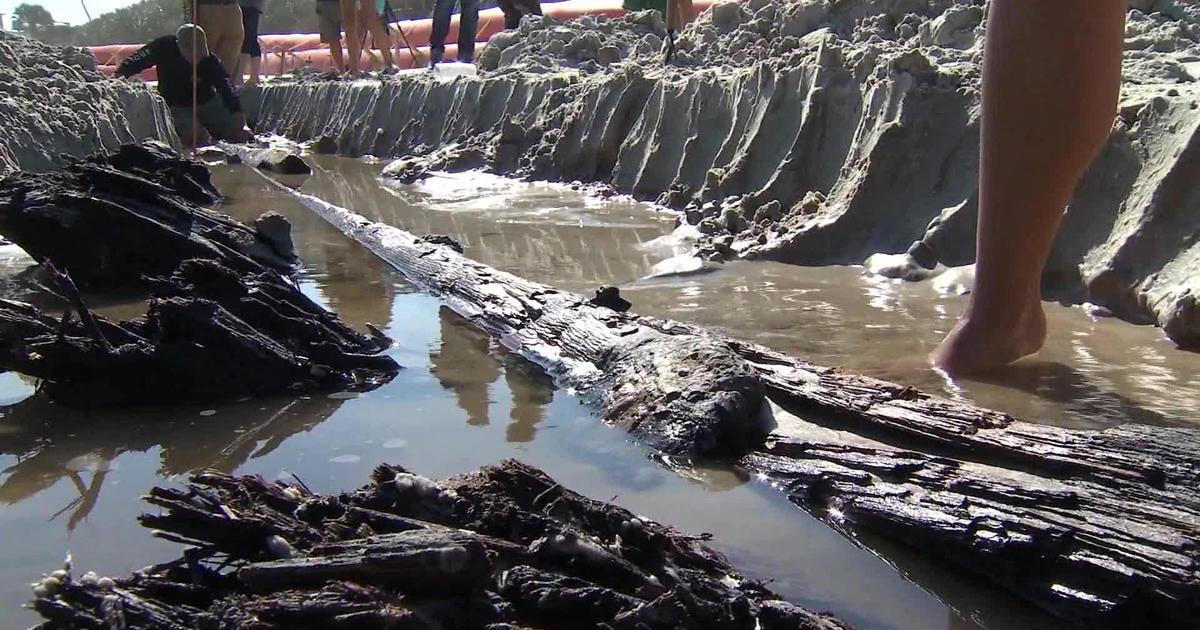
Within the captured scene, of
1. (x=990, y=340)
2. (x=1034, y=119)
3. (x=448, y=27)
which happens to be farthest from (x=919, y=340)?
(x=448, y=27)

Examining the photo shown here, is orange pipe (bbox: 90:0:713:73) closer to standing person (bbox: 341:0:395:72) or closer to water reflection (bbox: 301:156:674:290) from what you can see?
standing person (bbox: 341:0:395:72)

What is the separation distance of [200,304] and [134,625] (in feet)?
5.15

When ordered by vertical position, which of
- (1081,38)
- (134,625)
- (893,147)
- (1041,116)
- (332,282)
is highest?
(1081,38)

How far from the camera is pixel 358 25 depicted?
1367 cm

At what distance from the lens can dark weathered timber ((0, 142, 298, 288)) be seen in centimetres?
415

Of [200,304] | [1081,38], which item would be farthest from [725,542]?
[200,304]

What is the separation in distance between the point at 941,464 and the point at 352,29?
12.7 meters

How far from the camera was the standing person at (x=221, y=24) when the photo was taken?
38.8 feet

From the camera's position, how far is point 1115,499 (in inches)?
68.6

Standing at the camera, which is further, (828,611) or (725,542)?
(725,542)

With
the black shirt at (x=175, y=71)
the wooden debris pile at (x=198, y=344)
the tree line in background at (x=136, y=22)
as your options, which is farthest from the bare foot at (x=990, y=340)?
the tree line in background at (x=136, y=22)

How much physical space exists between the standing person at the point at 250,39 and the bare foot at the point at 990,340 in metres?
11.5

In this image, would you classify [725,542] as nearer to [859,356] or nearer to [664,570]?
[664,570]

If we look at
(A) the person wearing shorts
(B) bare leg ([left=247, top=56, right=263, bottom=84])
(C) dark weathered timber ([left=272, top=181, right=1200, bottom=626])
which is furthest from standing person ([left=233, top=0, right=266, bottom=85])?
(C) dark weathered timber ([left=272, top=181, right=1200, bottom=626])
